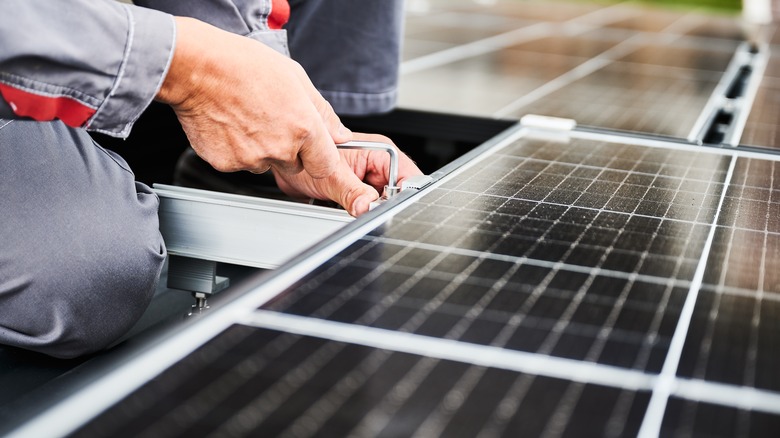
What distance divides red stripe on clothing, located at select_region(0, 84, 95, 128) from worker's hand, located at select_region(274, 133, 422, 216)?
0.39m

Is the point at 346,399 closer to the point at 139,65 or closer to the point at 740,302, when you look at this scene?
the point at 740,302

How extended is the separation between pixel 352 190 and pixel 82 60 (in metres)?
0.48

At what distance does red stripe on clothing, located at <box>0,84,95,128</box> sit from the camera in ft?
3.64

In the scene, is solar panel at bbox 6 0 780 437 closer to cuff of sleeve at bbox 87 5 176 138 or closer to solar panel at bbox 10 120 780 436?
solar panel at bbox 10 120 780 436

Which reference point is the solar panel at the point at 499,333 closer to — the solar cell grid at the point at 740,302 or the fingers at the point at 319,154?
the solar cell grid at the point at 740,302

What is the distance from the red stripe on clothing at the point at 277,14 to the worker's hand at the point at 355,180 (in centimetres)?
35

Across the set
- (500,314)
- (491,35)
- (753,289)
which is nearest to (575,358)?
(500,314)

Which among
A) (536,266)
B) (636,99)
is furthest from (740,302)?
(636,99)

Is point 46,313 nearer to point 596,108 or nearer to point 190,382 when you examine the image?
point 190,382

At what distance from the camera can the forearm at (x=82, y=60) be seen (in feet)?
3.49

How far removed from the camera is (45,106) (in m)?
1.14

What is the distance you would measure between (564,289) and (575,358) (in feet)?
0.55

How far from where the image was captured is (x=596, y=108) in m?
2.46

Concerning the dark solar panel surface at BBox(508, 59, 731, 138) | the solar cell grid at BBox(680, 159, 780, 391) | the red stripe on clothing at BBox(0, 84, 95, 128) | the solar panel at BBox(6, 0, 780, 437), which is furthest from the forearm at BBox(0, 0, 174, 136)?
the dark solar panel surface at BBox(508, 59, 731, 138)
